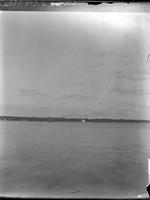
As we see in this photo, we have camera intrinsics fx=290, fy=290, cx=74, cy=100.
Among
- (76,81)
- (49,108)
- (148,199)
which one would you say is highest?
(76,81)

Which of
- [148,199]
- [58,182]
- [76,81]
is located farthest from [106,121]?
[148,199]

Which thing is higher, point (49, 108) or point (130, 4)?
point (49, 108)

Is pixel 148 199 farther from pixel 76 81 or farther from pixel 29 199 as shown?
pixel 76 81

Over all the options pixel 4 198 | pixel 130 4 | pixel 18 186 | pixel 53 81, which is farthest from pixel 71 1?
pixel 53 81

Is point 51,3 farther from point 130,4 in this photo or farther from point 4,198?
point 4,198

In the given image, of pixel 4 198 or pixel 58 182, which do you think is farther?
pixel 58 182

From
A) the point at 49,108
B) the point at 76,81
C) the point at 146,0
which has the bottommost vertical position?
the point at 146,0

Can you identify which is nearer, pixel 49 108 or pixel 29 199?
pixel 29 199

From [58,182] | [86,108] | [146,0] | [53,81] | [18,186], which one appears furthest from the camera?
[86,108]

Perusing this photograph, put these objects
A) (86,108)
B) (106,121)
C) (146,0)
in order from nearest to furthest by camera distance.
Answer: (146,0)
(86,108)
(106,121)
